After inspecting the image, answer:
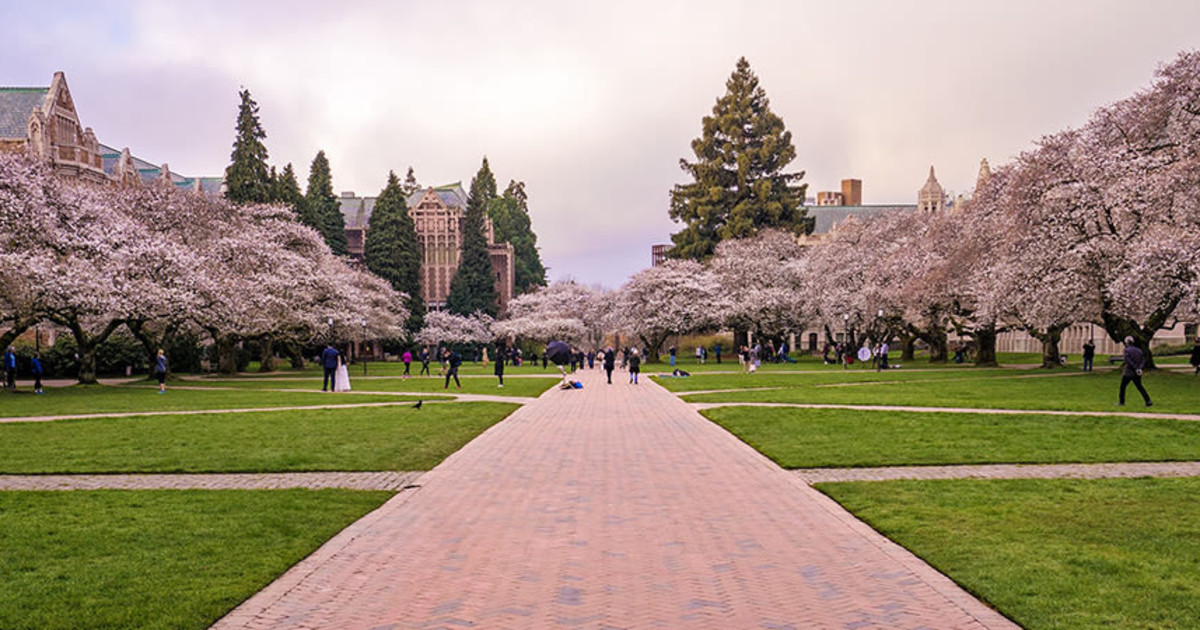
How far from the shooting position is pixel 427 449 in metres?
14.5

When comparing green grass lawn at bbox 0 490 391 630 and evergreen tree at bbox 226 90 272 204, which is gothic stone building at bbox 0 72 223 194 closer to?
evergreen tree at bbox 226 90 272 204

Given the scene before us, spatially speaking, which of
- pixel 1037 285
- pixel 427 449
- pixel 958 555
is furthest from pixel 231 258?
pixel 958 555

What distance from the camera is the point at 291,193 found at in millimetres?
67312

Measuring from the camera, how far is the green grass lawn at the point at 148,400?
74.5 feet

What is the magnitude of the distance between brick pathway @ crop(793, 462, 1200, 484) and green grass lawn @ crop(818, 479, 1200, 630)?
50 cm

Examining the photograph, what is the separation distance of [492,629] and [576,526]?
10.2 feet

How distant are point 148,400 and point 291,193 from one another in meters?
44.2

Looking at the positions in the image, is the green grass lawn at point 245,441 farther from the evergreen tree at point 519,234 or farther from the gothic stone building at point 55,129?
the evergreen tree at point 519,234

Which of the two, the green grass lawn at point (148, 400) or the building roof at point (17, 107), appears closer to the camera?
the green grass lawn at point (148, 400)

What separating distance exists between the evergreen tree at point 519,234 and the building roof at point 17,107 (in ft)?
177

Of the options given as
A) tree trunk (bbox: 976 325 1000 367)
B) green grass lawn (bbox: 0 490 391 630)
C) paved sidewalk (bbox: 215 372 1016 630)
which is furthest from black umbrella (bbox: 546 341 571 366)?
green grass lawn (bbox: 0 490 391 630)

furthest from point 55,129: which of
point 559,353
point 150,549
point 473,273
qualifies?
point 150,549

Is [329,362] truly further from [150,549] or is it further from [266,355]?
[266,355]

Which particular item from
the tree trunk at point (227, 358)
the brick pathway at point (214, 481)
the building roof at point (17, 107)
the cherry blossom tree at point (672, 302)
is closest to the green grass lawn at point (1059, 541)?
the brick pathway at point (214, 481)
